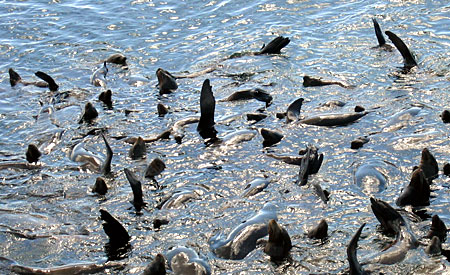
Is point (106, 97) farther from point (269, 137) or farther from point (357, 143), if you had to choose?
point (357, 143)

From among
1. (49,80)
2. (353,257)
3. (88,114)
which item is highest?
(353,257)

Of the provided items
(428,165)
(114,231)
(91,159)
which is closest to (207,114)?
(91,159)

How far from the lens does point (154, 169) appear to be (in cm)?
880

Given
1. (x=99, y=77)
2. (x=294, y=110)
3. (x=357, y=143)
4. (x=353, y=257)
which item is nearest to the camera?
(x=353, y=257)

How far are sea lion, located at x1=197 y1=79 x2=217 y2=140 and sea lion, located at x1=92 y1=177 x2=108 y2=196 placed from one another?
200 centimetres

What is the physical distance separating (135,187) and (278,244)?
2022mm

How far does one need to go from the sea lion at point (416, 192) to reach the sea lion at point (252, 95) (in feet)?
12.5

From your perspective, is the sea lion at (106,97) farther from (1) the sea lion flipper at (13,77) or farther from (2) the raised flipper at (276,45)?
(2) the raised flipper at (276,45)

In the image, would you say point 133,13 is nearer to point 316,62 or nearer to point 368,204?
point 316,62

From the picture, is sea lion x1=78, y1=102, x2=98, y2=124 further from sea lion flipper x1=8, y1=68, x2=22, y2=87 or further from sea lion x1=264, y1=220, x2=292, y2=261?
sea lion x1=264, y1=220, x2=292, y2=261

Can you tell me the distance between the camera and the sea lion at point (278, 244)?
6754 millimetres

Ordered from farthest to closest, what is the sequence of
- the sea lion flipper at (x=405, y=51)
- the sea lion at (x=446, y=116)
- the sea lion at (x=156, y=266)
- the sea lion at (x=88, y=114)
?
the sea lion flipper at (x=405, y=51) → the sea lion at (x=88, y=114) → the sea lion at (x=446, y=116) → the sea lion at (x=156, y=266)

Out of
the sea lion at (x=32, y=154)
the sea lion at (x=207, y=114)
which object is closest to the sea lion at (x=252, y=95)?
the sea lion at (x=207, y=114)

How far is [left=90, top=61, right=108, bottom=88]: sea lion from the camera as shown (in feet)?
40.5
